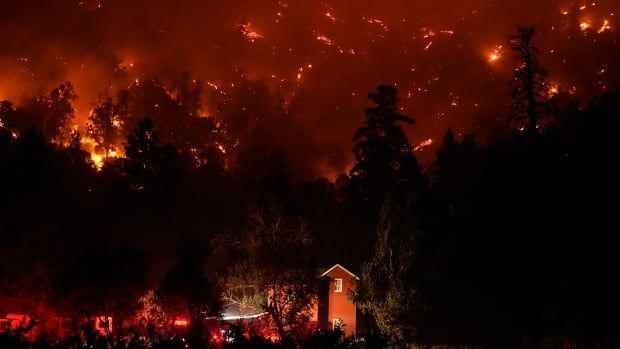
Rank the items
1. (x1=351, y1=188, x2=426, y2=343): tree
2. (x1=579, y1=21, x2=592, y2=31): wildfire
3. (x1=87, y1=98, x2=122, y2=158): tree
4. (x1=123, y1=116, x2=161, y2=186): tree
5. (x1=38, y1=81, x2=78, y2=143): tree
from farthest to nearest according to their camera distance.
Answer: (x1=579, y1=21, x2=592, y2=31): wildfire, (x1=38, y1=81, x2=78, y2=143): tree, (x1=87, y1=98, x2=122, y2=158): tree, (x1=123, y1=116, x2=161, y2=186): tree, (x1=351, y1=188, x2=426, y2=343): tree

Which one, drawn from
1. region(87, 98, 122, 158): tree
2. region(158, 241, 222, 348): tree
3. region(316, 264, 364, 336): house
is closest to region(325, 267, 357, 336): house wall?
region(316, 264, 364, 336): house

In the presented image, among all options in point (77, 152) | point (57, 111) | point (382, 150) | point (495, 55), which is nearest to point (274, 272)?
point (382, 150)

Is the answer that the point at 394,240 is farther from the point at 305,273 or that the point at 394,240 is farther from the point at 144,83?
the point at 144,83

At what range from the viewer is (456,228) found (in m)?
30.8

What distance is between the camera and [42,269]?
27.7 m

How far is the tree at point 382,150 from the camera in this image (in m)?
42.8

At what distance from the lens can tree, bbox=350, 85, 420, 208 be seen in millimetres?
42844

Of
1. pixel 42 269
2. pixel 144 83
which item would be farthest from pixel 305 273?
pixel 144 83

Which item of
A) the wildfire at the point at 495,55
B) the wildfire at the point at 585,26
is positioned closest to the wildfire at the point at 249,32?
the wildfire at the point at 495,55

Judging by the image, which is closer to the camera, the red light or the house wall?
the red light

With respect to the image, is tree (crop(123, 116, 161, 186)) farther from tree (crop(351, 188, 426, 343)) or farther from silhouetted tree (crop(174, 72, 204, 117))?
tree (crop(351, 188, 426, 343))

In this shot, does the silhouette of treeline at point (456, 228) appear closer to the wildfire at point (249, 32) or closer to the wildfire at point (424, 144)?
the wildfire at point (424, 144)

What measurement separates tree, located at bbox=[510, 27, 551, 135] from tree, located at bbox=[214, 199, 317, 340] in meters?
10.3

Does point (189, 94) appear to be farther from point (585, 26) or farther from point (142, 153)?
point (585, 26)
